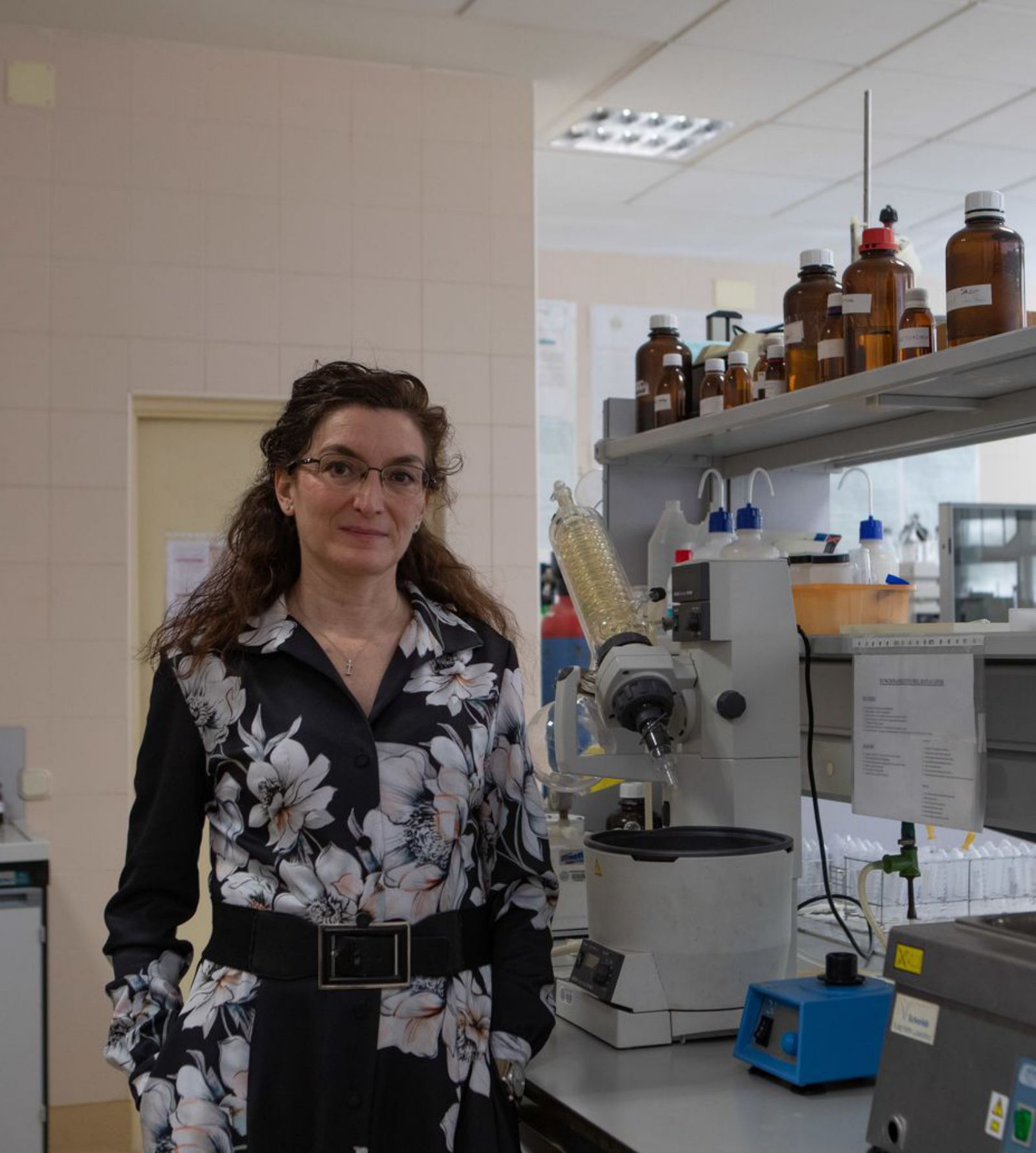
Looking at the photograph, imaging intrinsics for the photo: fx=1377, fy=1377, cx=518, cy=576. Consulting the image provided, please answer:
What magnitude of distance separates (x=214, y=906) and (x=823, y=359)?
A: 1118mm

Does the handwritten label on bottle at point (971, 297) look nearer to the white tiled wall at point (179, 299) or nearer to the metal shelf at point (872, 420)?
the metal shelf at point (872, 420)

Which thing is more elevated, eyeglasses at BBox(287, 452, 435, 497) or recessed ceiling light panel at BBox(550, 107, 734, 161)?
recessed ceiling light panel at BBox(550, 107, 734, 161)

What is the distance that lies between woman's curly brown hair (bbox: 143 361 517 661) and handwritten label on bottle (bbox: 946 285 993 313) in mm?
653

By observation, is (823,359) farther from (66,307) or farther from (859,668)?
(66,307)

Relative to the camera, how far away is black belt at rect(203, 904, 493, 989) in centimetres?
145

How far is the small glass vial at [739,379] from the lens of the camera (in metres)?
2.28

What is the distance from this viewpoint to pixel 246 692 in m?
1.53

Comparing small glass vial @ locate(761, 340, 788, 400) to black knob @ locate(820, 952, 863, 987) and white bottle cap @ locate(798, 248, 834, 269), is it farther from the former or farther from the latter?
black knob @ locate(820, 952, 863, 987)

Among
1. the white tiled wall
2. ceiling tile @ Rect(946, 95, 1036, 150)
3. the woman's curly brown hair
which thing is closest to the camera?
the woman's curly brown hair

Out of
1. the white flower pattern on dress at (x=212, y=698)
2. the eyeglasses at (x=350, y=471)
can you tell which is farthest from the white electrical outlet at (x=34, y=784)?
the eyeglasses at (x=350, y=471)

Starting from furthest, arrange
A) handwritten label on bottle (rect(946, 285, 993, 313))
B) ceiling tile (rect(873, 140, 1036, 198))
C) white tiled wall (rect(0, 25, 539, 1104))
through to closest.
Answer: ceiling tile (rect(873, 140, 1036, 198))
white tiled wall (rect(0, 25, 539, 1104))
handwritten label on bottle (rect(946, 285, 993, 313))

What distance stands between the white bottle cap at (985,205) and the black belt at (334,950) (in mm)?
1104

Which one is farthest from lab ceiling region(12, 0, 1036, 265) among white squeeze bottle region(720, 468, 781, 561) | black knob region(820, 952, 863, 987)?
black knob region(820, 952, 863, 987)

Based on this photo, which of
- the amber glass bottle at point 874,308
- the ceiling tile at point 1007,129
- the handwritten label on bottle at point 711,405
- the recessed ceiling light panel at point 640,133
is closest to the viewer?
the amber glass bottle at point 874,308
